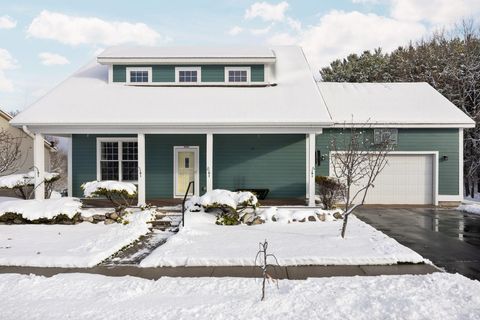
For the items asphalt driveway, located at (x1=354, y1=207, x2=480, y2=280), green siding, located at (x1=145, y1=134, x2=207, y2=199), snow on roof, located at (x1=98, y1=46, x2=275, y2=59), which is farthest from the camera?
snow on roof, located at (x1=98, y1=46, x2=275, y2=59)

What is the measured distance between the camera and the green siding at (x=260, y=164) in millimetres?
14344

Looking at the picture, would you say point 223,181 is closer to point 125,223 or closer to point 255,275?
point 125,223

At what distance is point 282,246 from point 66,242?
15.5 feet

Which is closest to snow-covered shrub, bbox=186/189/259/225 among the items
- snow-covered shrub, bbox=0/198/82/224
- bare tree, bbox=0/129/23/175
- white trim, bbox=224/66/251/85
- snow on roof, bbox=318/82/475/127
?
snow-covered shrub, bbox=0/198/82/224

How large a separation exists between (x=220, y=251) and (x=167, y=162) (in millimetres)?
7978

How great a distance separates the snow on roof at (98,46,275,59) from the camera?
15.0m

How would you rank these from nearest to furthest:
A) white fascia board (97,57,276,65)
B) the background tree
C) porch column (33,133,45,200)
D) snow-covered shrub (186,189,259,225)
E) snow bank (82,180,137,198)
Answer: snow-covered shrub (186,189,259,225)
snow bank (82,180,137,198)
porch column (33,133,45,200)
white fascia board (97,57,276,65)
the background tree

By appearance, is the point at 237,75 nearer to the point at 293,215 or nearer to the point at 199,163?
the point at 199,163

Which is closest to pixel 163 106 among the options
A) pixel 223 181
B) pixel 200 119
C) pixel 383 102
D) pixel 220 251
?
pixel 200 119

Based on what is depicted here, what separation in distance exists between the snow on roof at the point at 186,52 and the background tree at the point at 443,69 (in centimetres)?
1356

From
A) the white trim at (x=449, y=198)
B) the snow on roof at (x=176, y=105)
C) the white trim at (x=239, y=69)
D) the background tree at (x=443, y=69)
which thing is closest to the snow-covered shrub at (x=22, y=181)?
the snow on roof at (x=176, y=105)

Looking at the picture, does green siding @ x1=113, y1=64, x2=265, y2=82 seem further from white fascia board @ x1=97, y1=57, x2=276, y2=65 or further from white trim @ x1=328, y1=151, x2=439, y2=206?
white trim @ x1=328, y1=151, x2=439, y2=206

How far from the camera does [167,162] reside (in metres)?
14.4

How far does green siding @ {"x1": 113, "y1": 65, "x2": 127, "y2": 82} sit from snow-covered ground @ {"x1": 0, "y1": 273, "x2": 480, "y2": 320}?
10974 millimetres
